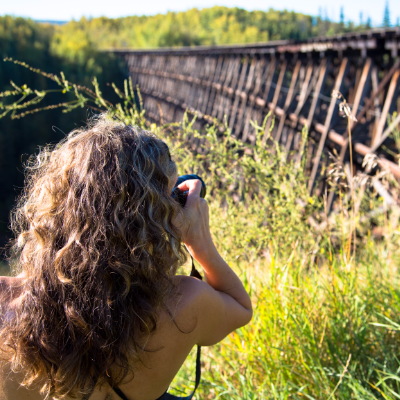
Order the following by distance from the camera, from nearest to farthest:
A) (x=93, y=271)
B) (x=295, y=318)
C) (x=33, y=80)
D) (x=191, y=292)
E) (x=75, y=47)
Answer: (x=93, y=271)
(x=191, y=292)
(x=295, y=318)
(x=33, y=80)
(x=75, y=47)

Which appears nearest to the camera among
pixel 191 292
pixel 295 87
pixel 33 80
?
pixel 191 292

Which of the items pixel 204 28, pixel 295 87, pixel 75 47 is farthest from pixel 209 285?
pixel 204 28

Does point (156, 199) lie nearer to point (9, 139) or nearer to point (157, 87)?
point (157, 87)

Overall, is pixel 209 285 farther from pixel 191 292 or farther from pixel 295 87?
pixel 295 87

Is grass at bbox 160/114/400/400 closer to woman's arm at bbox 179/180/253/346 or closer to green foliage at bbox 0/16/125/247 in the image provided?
woman's arm at bbox 179/180/253/346

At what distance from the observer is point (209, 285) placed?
107 cm

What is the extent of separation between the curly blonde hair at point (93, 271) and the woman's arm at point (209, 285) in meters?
0.13

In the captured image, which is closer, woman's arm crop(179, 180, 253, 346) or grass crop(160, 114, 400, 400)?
woman's arm crop(179, 180, 253, 346)

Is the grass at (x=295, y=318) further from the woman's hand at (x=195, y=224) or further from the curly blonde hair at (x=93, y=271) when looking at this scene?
the curly blonde hair at (x=93, y=271)

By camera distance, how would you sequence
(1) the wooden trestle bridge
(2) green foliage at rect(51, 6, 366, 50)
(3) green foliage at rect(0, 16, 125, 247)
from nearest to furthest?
1. (1) the wooden trestle bridge
2. (3) green foliage at rect(0, 16, 125, 247)
3. (2) green foliage at rect(51, 6, 366, 50)

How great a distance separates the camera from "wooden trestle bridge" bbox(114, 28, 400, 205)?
4613 mm

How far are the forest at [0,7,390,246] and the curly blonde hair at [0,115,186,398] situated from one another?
658 cm

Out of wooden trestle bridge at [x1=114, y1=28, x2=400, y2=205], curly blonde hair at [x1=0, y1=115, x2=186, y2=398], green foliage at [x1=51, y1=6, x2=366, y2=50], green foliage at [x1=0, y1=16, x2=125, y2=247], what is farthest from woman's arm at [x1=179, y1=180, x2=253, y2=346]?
green foliage at [x1=51, y1=6, x2=366, y2=50]

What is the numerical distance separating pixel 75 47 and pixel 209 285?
1259 inches
